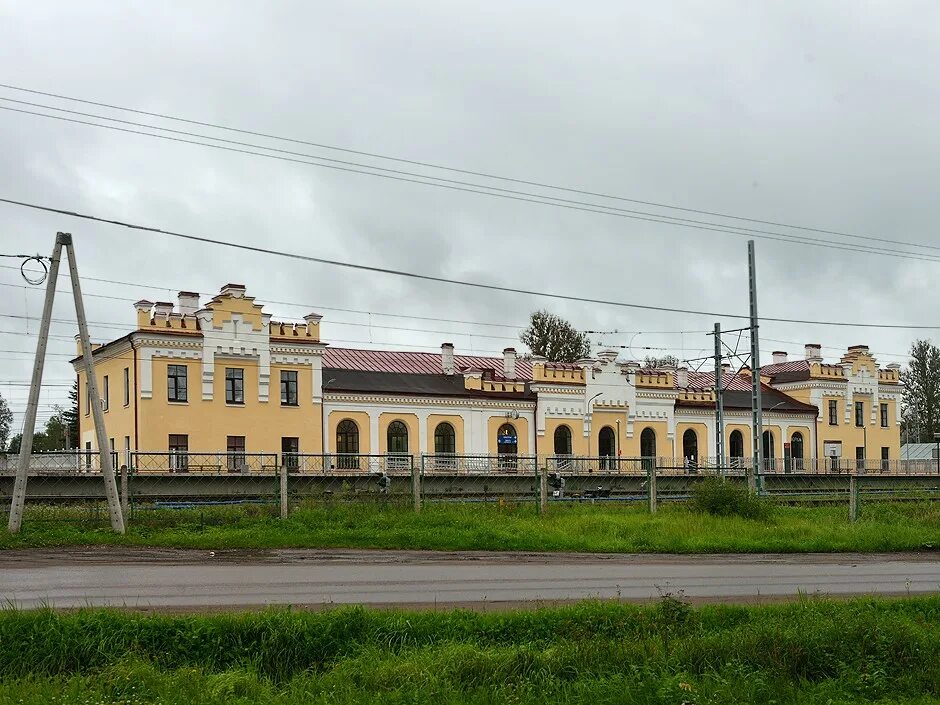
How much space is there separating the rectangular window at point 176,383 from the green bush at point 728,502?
26751 mm

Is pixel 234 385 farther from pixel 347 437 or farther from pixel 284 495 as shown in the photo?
pixel 284 495

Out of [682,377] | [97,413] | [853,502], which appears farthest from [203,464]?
[682,377]

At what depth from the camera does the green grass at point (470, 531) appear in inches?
933

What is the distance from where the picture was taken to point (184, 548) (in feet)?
74.7

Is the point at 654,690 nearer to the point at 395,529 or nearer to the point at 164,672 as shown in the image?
the point at 164,672

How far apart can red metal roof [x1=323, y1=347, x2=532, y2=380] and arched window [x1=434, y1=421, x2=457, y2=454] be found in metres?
4.24

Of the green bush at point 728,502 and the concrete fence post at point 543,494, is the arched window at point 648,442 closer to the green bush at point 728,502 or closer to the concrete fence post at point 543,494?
the green bush at point 728,502

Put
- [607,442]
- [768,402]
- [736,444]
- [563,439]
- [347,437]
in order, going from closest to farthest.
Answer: [347,437] → [563,439] → [607,442] → [736,444] → [768,402]

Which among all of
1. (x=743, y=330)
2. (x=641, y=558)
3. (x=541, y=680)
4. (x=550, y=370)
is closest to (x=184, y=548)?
(x=641, y=558)

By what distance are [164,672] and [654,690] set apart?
499 centimetres

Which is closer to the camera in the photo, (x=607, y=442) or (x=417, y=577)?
(x=417, y=577)

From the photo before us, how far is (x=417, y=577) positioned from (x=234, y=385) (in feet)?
113

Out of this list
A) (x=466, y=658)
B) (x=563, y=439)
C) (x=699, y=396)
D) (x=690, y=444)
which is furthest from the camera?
(x=699, y=396)

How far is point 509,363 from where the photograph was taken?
61.6m
